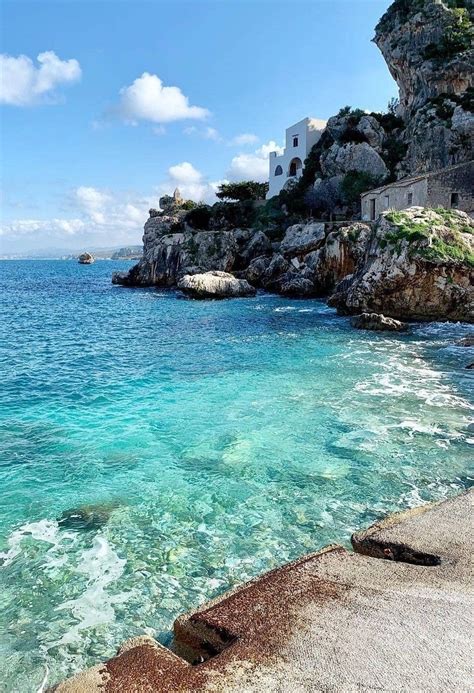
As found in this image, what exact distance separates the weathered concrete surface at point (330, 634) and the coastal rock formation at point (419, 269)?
22.7 metres

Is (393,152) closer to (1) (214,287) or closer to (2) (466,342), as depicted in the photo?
(1) (214,287)

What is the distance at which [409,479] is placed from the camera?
941 cm

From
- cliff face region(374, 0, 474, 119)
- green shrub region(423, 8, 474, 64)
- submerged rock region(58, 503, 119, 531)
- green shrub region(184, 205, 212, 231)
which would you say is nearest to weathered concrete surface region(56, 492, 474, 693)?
submerged rock region(58, 503, 119, 531)

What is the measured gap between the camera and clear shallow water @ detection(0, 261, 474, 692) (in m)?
6.45

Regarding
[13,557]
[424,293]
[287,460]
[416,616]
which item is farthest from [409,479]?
[424,293]

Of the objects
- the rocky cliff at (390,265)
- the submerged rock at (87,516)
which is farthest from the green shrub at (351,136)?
the submerged rock at (87,516)

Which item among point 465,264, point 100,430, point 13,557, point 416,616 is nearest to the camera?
point 416,616

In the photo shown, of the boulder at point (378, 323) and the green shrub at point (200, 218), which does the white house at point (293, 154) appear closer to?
the green shrub at point (200, 218)

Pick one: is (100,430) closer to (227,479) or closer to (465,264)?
(227,479)

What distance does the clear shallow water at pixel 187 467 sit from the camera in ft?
21.2

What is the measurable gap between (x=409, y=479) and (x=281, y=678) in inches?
249

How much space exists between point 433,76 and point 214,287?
38.0 m

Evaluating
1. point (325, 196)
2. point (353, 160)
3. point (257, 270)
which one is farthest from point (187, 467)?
point (353, 160)

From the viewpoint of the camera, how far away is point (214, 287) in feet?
142
